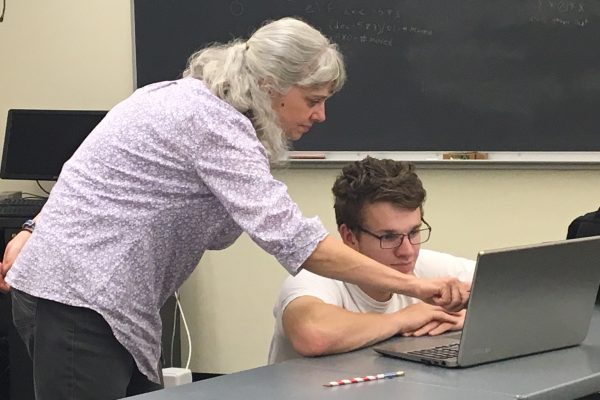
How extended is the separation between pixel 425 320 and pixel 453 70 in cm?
172

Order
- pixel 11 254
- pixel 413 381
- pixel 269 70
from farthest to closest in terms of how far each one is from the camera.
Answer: pixel 11 254, pixel 269 70, pixel 413 381

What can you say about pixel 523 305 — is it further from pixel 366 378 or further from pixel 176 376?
pixel 176 376

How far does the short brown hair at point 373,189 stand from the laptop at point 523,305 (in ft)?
1.31

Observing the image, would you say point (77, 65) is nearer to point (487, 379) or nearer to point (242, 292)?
point (242, 292)

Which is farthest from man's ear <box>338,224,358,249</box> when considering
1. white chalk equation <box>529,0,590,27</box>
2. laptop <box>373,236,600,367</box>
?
white chalk equation <box>529,0,590,27</box>

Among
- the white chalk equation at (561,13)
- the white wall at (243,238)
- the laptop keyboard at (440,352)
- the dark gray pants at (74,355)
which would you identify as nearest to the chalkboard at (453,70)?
the white chalk equation at (561,13)

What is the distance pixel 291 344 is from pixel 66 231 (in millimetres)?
532

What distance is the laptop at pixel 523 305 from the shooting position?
5.77 ft

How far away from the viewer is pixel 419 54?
3.70 metres

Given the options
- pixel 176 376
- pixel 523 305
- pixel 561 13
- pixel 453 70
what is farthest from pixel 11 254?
pixel 561 13

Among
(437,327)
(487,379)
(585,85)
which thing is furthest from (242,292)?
(487,379)

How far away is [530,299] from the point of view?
6.03 feet

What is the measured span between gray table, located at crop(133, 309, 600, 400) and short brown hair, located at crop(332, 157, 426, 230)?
0.47 meters

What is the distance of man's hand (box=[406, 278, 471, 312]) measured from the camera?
6.25 ft
